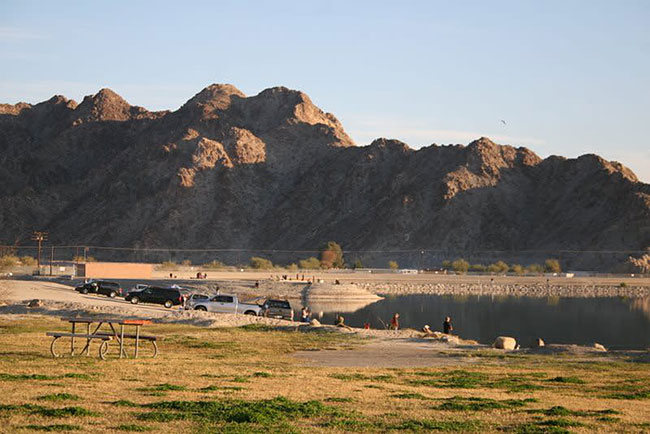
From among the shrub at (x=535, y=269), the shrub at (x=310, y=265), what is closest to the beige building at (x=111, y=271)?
the shrub at (x=310, y=265)

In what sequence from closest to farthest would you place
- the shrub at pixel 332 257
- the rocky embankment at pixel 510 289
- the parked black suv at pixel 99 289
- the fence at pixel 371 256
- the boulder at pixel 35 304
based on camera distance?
the boulder at pixel 35 304, the parked black suv at pixel 99 289, the rocky embankment at pixel 510 289, the shrub at pixel 332 257, the fence at pixel 371 256

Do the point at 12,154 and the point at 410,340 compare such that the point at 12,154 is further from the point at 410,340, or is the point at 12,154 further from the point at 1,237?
the point at 410,340

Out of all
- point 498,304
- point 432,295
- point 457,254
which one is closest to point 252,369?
point 498,304

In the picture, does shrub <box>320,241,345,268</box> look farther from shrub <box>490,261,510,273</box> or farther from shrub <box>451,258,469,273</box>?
shrub <box>490,261,510,273</box>

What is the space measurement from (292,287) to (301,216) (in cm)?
8566

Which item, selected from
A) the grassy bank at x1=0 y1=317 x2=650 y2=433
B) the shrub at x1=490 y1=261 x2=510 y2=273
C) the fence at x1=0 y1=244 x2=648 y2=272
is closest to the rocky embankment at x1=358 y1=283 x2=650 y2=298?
the shrub at x1=490 y1=261 x2=510 y2=273

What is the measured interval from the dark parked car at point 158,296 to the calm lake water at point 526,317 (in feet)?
33.0

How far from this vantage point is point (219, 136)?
623ft

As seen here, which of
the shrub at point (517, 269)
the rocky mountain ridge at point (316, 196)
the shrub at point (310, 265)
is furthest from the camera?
the rocky mountain ridge at point (316, 196)

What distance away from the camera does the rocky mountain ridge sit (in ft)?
525

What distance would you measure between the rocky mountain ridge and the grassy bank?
128356 mm

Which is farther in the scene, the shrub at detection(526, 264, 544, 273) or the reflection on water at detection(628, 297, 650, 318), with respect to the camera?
the shrub at detection(526, 264, 544, 273)

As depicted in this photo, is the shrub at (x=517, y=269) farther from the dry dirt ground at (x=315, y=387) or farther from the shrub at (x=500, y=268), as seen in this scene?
the dry dirt ground at (x=315, y=387)

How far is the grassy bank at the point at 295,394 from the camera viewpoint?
13906 mm
